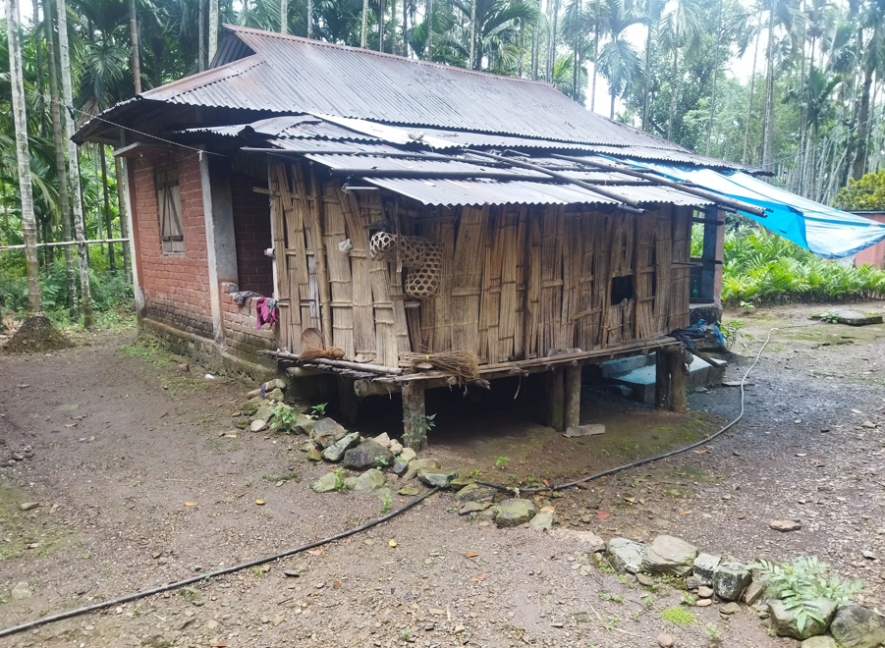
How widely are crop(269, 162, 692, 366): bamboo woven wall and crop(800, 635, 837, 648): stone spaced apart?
3.44 meters

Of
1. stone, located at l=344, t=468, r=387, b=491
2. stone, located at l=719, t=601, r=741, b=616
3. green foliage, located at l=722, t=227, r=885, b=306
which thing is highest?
green foliage, located at l=722, t=227, r=885, b=306

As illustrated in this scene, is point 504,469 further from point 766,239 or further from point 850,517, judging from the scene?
point 766,239

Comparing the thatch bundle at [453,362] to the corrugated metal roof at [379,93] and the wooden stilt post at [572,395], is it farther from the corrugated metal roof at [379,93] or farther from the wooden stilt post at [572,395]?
the corrugated metal roof at [379,93]

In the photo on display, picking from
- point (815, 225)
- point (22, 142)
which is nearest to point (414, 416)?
point (815, 225)

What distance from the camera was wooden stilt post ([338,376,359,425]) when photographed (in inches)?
264

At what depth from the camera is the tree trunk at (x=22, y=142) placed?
8602 millimetres

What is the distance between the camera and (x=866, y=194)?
20.9 m

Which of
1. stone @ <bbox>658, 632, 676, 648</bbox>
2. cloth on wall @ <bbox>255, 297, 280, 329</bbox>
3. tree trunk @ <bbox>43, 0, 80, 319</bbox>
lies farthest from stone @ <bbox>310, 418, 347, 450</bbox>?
tree trunk @ <bbox>43, 0, 80, 319</bbox>

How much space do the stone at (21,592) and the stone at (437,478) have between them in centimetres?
278

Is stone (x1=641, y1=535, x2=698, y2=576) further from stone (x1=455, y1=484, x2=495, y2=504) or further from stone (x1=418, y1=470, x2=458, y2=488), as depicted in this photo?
stone (x1=418, y1=470, x2=458, y2=488)

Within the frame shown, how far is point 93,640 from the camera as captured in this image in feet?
10.7

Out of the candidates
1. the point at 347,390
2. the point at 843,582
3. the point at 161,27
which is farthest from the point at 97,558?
the point at 161,27

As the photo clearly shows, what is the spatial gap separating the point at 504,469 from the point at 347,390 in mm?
1917

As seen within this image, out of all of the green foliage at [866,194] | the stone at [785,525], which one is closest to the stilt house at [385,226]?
the stone at [785,525]
